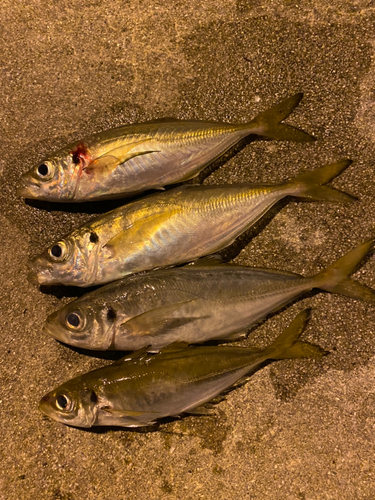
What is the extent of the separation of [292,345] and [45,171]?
5.81 feet

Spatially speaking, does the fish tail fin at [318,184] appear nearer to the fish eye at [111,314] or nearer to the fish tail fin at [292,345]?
the fish tail fin at [292,345]

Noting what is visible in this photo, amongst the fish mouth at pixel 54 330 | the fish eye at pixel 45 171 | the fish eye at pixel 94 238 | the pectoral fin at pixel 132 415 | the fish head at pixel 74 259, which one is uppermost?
the fish eye at pixel 45 171

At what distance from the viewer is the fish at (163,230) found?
A: 6.62 ft

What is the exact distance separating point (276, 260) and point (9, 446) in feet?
6.66

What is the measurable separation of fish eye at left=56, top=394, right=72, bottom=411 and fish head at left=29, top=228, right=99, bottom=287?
619 mm

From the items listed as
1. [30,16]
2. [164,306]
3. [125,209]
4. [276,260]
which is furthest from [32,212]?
[276,260]

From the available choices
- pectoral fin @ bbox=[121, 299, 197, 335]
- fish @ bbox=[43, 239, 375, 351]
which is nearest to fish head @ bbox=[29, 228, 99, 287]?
fish @ bbox=[43, 239, 375, 351]

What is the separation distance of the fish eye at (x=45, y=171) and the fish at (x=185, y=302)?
75 centimetres

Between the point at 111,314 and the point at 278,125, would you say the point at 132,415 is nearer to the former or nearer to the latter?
the point at 111,314

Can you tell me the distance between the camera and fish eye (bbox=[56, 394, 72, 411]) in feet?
6.31

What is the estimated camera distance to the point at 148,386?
6.06 ft

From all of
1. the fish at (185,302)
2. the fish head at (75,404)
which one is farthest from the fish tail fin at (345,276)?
the fish head at (75,404)

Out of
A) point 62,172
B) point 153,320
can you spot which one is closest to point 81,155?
point 62,172

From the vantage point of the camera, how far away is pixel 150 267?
2.07 meters
